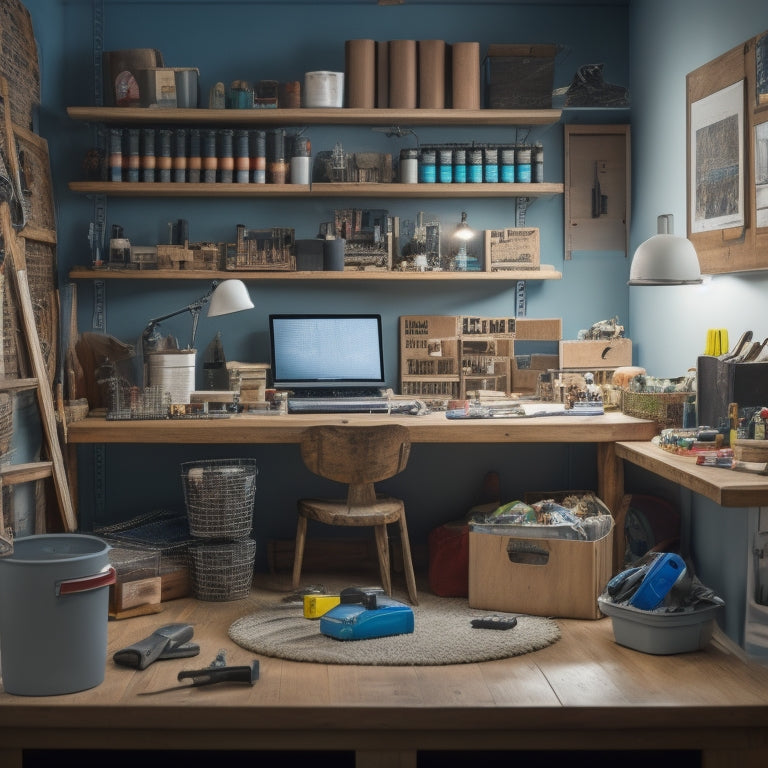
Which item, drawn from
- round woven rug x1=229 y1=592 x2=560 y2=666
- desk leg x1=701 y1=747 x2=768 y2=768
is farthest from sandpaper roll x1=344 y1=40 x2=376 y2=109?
desk leg x1=701 y1=747 x2=768 y2=768

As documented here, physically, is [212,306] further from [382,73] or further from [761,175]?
[761,175]

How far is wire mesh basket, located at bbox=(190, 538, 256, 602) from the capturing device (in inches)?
176

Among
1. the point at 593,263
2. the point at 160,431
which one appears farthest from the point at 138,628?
the point at 593,263

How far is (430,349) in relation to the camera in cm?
516

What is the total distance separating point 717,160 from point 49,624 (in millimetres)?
3072

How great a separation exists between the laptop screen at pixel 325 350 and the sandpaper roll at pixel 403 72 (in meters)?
1.07

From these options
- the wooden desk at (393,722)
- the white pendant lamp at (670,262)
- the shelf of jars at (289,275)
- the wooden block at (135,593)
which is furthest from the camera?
the shelf of jars at (289,275)

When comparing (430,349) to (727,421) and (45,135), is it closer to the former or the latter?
(727,421)

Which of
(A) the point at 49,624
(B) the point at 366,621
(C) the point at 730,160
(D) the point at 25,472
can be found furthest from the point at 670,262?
(D) the point at 25,472

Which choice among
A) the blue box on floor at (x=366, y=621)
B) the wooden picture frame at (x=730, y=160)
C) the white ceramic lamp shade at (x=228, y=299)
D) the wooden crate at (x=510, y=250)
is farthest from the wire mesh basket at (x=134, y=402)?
the wooden picture frame at (x=730, y=160)

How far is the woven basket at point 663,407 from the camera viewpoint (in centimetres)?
426

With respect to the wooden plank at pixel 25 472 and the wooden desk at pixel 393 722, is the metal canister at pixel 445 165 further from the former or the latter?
the wooden desk at pixel 393 722

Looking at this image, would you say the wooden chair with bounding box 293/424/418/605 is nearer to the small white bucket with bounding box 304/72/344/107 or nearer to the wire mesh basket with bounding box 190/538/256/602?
the wire mesh basket with bounding box 190/538/256/602

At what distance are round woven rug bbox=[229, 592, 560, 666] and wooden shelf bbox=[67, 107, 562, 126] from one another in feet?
7.71
